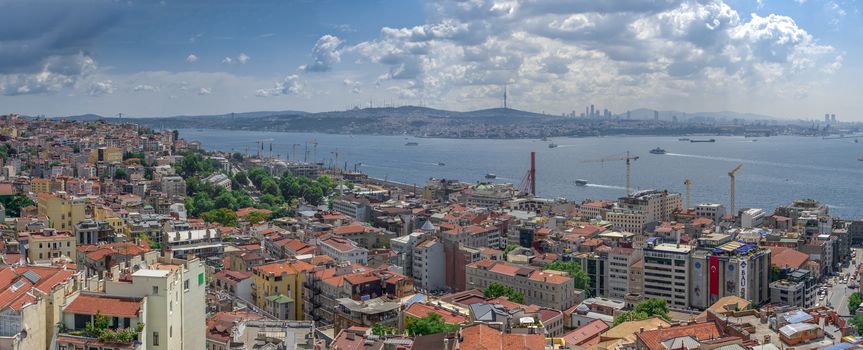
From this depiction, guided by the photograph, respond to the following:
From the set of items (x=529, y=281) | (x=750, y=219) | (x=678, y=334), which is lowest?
(x=529, y=281)

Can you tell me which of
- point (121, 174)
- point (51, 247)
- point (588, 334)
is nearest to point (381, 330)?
point (588, 334)

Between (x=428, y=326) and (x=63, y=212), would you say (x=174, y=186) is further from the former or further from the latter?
(x=428, y=326)

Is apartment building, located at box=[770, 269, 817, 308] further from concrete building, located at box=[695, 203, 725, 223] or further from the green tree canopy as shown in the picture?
the green tree canopy

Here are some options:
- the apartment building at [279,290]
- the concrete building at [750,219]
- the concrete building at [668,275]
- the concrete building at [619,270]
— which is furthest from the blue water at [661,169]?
the apartment building at [279,290]

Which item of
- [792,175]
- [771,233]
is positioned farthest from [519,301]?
[792,175]

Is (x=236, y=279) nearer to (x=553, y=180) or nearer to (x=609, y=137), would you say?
(x=553, y=180)

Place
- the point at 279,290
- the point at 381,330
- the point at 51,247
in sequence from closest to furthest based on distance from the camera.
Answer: the point at 381,330 → the point at 51,247 → the point at 279,290

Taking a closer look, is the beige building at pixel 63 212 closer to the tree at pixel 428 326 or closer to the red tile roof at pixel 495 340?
the tree at pixel 428 326
